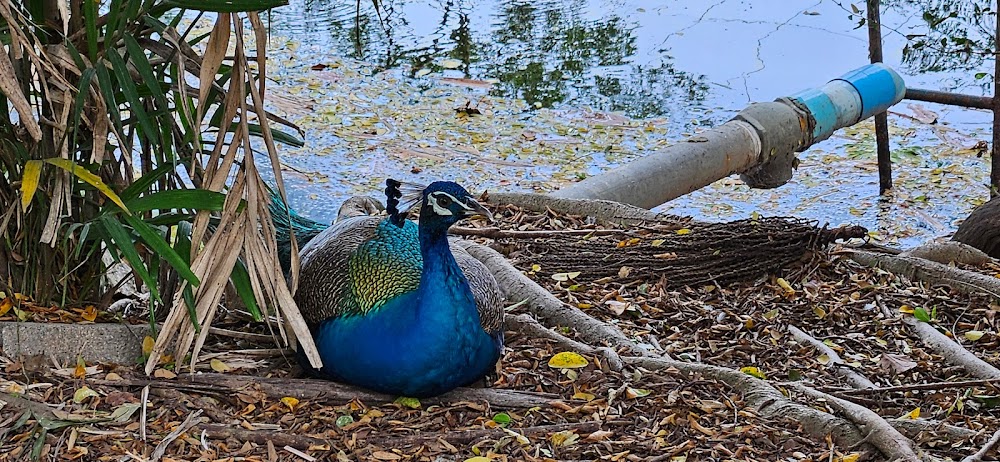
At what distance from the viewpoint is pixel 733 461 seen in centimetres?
283

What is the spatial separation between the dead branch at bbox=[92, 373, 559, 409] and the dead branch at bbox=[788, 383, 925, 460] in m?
0.79

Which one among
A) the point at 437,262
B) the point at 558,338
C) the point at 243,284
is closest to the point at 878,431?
the point at 558,338

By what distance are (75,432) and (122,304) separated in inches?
49.6

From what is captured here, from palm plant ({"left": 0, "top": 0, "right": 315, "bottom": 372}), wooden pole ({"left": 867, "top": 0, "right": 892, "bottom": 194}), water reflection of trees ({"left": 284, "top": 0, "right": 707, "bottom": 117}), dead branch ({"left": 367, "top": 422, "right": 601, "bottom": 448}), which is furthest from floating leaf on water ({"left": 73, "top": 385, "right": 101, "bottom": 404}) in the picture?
water reflection of trees ({"left": 284, "top": 0, "right": 707, "bottom": 117})

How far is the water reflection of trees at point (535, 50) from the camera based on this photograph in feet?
26.3

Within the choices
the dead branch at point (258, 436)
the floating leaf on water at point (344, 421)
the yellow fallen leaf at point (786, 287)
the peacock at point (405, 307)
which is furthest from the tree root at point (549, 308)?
the dead branch at point (258, 436)

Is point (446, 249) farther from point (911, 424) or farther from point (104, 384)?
point (911, 424)

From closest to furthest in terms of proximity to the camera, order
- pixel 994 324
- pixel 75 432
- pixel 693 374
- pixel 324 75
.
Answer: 1. pixel 75 432
2. pixel 693 374
3. pixel 994 324
4. pixel 324 75

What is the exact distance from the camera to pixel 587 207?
16.3 feet

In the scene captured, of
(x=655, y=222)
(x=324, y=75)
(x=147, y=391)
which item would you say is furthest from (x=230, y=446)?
(x=324, y=75)

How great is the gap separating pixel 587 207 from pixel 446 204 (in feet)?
6.91

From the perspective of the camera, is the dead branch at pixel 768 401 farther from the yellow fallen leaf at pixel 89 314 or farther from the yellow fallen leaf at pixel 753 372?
the yellow fallen leaf at pixel 89 314

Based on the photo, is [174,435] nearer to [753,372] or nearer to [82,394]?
[82,394]

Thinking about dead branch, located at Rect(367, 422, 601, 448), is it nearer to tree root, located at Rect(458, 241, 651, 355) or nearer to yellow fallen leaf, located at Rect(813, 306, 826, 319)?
tree root, located at Rect(458, 241, 651, 355)
